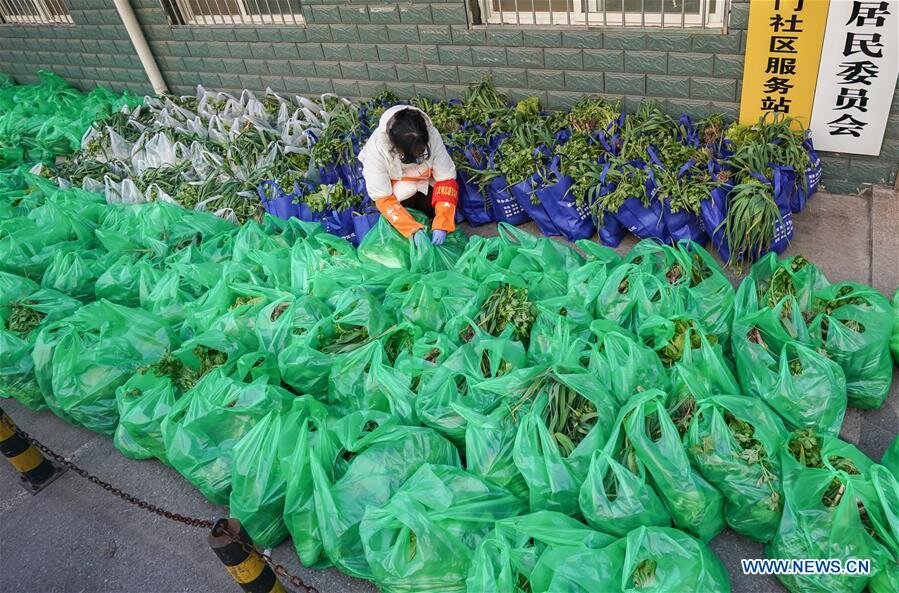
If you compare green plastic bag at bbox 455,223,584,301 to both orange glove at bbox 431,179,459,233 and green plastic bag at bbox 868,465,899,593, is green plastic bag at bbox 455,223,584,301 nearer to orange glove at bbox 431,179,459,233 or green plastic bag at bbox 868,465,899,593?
orange glove at bbox 431,179,459,233

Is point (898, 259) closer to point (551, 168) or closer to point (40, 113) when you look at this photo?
point (551, 168)

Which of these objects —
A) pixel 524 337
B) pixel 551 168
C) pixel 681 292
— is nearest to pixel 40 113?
pixel 551 168

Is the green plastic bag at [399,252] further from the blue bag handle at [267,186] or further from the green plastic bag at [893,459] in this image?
the green plastic bag at [893,459]

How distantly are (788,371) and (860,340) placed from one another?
41 cm

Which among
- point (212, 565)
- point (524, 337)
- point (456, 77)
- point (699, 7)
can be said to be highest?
point (699, 7)

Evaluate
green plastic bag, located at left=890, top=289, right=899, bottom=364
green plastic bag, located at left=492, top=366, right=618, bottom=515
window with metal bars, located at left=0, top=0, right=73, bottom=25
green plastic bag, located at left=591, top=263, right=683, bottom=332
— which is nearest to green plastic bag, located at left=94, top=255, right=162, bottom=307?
green plastic bag, located at left=492, top=366, right=618, bottom=515

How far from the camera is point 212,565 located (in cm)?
262

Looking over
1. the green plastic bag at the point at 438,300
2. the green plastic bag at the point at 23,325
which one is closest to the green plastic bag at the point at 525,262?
the green plastic bag at the point at 438,300

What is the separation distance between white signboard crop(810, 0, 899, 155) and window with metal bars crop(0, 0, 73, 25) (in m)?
7.93

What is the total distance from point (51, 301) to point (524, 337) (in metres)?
2.94

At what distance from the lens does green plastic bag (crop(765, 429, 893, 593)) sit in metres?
1.82

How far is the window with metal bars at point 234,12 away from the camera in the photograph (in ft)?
17.8

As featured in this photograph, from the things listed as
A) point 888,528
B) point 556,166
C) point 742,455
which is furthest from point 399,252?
point 888,528

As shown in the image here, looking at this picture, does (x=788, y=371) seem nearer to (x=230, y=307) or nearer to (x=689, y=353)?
(x=689, y=353)
